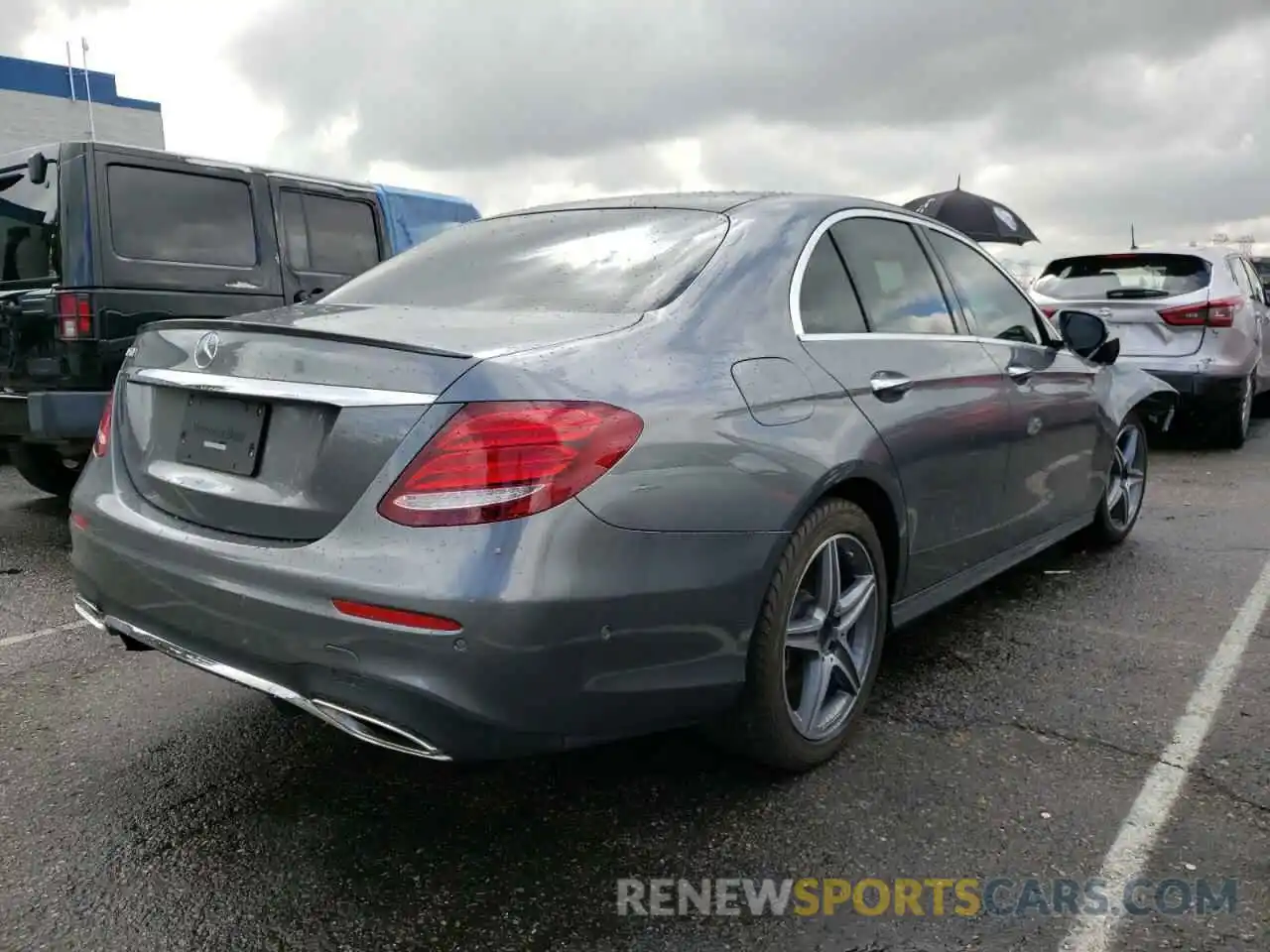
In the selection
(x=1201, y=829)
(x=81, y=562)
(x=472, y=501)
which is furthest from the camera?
(x=81, y=562)

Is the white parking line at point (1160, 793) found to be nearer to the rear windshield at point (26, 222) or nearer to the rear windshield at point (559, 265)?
the rear windshield at point (559, 265)

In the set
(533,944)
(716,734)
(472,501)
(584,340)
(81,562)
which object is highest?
(584,340)

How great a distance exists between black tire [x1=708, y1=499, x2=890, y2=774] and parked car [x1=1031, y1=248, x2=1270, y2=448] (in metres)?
5.79

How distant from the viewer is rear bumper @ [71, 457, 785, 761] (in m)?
2.03

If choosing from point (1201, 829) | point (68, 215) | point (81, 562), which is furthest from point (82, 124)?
point (1201, 829)

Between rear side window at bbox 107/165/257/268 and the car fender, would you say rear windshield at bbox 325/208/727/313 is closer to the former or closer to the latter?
the car fender

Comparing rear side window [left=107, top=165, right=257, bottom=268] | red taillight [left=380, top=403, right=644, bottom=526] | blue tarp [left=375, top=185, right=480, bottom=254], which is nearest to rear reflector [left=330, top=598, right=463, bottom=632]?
red taillight [left=380, top=403, right=644, bottom=526]

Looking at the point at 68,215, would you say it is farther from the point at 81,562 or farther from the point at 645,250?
the point at 645,250

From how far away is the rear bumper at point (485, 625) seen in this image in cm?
203

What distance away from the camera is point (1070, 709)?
3.21 metres

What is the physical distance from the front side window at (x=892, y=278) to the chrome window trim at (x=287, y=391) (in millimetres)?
1512

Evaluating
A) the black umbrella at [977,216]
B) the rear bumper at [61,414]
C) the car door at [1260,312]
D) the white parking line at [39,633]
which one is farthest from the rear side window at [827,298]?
the black umbrella at [977,216]

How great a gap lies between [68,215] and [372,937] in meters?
4.41

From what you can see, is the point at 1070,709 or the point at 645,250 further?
the point at 1070,709
